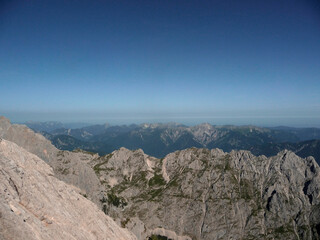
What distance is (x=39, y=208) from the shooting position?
42.0 m

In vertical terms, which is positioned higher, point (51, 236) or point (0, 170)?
point (0, 170)

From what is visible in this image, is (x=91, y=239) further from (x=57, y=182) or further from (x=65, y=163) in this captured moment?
(x=65, y=163)

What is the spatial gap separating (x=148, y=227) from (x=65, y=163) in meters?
89.4

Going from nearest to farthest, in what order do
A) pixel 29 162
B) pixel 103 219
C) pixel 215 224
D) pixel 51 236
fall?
pixel 51 236
pixel 29 162
pixel 103 219
pixel 215 224

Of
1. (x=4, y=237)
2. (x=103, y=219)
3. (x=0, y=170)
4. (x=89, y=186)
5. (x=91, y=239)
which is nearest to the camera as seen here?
(x=4, y=237)

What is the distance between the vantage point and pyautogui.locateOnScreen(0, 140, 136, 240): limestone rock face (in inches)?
1308

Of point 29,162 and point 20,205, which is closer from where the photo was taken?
point 20,205

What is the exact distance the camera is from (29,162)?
56.1 metres

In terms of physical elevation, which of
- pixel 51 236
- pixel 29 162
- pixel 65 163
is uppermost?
pixel 29 162

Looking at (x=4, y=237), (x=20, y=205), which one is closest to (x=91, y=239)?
(x=20, y=205)

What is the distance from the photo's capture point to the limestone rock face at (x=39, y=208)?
33219 mm

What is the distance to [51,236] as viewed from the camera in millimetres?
37500

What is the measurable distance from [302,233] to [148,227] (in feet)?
424

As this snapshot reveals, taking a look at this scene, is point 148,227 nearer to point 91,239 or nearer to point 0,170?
point 91,239
